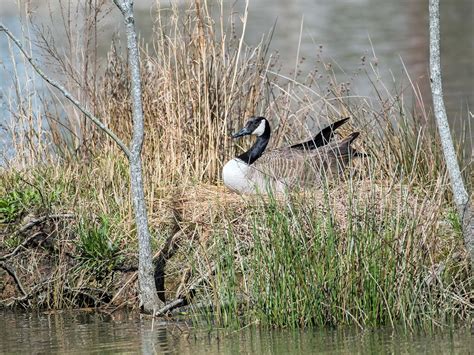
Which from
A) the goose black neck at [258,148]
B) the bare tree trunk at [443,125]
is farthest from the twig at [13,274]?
the bare tree trunk at [443,125]

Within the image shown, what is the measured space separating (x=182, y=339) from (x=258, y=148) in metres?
3.44

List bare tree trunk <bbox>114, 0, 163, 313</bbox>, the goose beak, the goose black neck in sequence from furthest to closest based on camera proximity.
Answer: the goose black neck → the goose beak → bare tree trunk <bbox>114, 0, 163, 313</bbox>

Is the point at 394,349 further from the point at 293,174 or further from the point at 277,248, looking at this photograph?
the point at 293,174

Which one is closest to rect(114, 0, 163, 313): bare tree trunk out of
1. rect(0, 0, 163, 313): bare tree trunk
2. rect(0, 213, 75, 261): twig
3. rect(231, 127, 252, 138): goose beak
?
rect(0, 0, 163, 313): bare tree trunk

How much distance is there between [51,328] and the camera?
25.5 ft

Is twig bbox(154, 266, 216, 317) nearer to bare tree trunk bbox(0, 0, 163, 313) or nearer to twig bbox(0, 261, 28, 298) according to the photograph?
bare tree trunk bbox(0, 0, 163, 313)

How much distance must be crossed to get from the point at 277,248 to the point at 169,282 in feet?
5.57

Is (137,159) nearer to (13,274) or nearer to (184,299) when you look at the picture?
(184,299)

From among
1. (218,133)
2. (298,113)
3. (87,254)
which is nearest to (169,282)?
(87,254)

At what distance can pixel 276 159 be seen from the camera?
972 cm

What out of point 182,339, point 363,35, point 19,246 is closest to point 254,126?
point 19,246

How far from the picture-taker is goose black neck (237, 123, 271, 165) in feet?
32.4

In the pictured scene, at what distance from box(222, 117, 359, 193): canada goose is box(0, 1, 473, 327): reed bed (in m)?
0.22

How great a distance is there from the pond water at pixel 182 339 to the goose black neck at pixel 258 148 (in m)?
2.46
